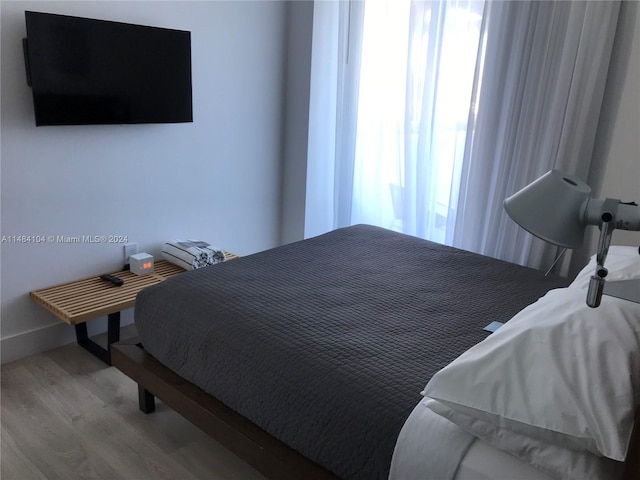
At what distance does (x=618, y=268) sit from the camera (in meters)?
1.97

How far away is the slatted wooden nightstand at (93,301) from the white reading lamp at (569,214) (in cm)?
215

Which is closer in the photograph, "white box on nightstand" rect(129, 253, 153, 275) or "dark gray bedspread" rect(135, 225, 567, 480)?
"dark gray bedspread" rect(135, 225, 567, 480)

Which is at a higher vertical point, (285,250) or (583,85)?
(583,85)

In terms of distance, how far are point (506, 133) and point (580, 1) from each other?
71 centimetres

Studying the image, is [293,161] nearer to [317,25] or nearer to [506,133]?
[317,25]

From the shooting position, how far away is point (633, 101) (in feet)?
8.54

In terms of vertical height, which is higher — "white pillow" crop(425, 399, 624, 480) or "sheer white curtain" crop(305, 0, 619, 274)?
"sheer white curtain" crop(305, 0, 619, 274)

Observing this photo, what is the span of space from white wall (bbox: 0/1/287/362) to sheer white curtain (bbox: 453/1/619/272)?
1463 mm

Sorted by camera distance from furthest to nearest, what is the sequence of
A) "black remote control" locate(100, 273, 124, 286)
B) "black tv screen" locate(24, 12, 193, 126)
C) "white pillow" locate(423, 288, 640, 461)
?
"black remote control" locate(100, 273, 124, 286), "black tv screen" locate(24, 12, 193, 126), "white pillow" locate(423, 288, 640, 461)

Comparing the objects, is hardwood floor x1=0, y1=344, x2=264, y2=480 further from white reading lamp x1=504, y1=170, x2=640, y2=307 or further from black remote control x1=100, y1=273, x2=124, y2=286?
white reading lamp x1=504, y1=170, x2=640, y2=307

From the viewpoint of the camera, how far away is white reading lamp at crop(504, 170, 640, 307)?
101 cm

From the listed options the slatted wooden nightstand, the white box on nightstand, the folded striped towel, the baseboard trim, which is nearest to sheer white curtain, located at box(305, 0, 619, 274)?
the folded striped towel

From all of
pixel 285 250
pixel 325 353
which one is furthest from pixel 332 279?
pixel 325 353

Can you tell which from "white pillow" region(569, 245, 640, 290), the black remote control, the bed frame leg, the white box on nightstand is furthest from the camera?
the white box on nightstand
